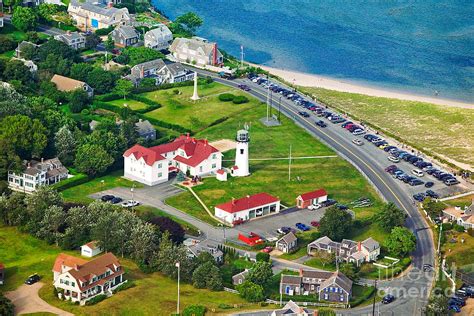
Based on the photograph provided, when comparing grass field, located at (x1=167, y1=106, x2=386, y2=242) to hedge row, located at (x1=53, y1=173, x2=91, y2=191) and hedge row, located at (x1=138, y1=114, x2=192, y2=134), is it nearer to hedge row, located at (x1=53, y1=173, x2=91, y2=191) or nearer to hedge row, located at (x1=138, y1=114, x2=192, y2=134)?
hedge row, located at (x1=138, y1=114, x2=192, y2=134)

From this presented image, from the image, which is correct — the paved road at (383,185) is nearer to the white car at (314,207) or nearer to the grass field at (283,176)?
the grass field at (283,176)

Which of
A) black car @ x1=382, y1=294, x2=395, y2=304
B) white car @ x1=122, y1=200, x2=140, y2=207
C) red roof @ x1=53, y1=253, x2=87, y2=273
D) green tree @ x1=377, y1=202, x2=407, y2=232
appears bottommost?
white car @ x1=122, y1=200, x2=140, y2=207

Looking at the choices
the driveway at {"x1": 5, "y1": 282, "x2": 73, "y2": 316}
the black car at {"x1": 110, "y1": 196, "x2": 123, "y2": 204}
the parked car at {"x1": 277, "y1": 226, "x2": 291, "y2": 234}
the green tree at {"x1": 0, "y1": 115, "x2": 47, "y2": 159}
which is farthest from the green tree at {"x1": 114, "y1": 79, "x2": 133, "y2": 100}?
the driveway at {"x1": 5, "y1": 282, "x2": 73, "y2": 316}

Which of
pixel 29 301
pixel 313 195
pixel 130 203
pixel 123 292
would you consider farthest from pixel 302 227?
pixel 29 301

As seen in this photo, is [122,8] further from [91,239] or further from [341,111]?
[91,239]

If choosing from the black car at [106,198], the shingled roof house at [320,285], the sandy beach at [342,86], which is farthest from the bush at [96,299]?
the sandy beach at [342,86]

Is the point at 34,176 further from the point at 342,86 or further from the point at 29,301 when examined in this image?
the point at 342,86

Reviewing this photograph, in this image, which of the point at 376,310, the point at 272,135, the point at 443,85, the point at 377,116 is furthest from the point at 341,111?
the point at 376,310
